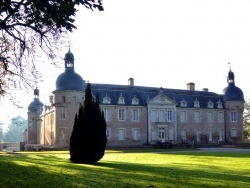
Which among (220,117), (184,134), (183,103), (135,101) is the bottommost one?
(184,134)

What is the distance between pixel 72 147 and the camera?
18969 millimetres

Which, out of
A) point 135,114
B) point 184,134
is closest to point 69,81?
point 135,114

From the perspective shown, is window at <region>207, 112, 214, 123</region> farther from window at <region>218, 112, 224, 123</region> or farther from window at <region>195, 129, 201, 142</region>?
window at <region>195, 129, 201, 142</region>

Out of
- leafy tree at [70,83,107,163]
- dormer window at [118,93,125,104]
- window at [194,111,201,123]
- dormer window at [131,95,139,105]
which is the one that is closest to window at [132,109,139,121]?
dormer window at [131,95,139,105]

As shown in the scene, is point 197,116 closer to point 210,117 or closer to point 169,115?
point 210,117

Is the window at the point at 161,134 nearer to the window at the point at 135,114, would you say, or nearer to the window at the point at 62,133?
the window at the point at 135,114

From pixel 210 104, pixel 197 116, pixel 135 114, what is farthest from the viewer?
pixel 210 104

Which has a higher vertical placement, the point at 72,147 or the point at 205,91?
the point at 205,91

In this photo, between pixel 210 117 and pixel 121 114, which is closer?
pixel 121 114

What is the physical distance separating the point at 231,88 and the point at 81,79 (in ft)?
83.7

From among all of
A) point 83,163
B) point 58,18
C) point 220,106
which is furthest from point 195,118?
point 58,18

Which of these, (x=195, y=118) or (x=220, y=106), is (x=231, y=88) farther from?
(x=195, y=118)

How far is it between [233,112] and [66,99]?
90.9ft

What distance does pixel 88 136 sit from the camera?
18.9 m
